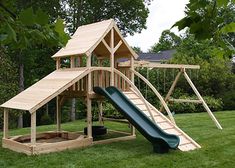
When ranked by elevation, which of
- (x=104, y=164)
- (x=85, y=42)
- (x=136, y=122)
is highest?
(x=85, y=42)

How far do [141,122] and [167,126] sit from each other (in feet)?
2.90

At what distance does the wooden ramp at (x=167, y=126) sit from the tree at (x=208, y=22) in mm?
7372

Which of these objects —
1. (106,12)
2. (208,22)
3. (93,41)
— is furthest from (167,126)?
(106,12)

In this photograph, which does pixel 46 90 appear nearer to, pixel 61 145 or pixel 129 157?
pixel 61 145

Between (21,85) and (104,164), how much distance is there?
13032 mm

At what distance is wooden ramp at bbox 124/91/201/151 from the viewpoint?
8.64 m

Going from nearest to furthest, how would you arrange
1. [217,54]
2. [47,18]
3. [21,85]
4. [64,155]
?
[47,18] < [217,54] < [64,155] < [21,85]

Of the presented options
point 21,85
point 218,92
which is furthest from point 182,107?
point 21,85

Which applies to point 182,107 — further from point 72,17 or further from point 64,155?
point 64,155

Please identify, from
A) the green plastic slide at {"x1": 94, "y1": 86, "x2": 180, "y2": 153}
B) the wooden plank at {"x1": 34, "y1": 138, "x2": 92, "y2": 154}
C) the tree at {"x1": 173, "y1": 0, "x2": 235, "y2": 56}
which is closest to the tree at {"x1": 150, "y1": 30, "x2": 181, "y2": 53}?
the green plastic slide at {"x1": 94, "y1": 86, "x2": 180, "y2": 153}

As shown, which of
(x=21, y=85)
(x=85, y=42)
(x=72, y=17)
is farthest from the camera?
(x=72, y=17)

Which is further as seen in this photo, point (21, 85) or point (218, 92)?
point (218, 92)

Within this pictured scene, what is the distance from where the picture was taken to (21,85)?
19078 mm

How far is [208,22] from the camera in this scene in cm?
126
